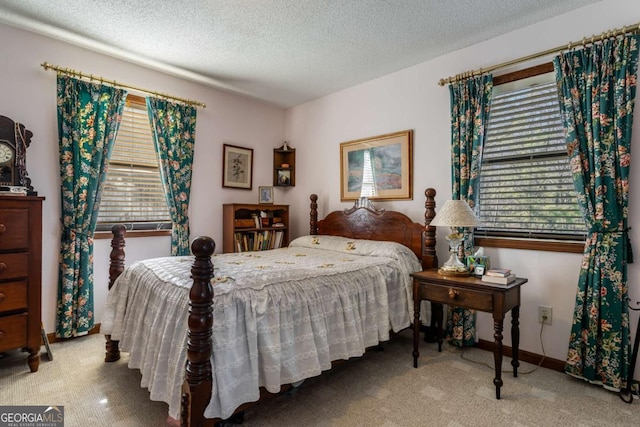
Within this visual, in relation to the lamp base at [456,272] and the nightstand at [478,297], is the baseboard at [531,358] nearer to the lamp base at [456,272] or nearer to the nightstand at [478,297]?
the nightstand at [478,297]

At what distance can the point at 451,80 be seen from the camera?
9.35 feet

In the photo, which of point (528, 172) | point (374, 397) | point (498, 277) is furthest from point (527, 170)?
point (374, 397)

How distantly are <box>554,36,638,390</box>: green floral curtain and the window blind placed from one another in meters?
0.20

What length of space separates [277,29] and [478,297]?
8.10ft

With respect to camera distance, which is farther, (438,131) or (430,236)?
(438,131)

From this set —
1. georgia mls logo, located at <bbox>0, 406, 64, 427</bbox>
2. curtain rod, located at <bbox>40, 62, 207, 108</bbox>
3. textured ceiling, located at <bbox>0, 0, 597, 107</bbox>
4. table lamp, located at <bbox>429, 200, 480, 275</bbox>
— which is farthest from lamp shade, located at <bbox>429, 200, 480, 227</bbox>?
curtain rod, located at <bbox>40, 62, 207, 108</bbox>

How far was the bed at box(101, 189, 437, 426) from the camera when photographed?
4.71 feet

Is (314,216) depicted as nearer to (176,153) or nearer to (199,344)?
(176,153)

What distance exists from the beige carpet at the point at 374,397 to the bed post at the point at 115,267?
81mm

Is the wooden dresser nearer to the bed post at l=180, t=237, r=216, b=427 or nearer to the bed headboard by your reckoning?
the bed post at l=180, t=237, r=216, b=427

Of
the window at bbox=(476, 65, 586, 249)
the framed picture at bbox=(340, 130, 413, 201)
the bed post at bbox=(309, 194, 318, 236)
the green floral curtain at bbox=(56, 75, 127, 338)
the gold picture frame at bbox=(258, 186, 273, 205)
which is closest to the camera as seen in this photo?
the window at bbox=(476, 65, 586, 249)

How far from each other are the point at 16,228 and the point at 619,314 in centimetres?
393

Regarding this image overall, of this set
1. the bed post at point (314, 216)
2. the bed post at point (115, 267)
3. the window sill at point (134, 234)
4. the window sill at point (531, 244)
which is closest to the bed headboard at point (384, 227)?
the bed post at point (314, 216)

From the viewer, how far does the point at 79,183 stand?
2.84 m
